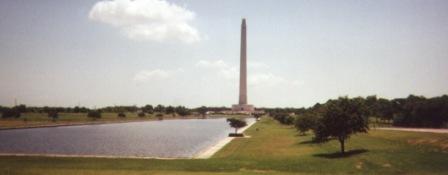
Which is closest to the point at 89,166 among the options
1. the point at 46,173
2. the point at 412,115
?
the point at 46,173

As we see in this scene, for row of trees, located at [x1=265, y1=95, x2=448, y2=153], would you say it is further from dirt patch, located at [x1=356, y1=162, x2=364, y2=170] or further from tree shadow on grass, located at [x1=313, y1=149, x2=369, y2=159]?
dirt patch, located at [x1=356, y1=162, x2=364, y2=170]

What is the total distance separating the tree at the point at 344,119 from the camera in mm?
42300

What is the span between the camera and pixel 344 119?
42250 millimetres

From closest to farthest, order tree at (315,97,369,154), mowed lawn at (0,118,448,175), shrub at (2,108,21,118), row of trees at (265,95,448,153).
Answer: mowed lawn at (0,118,448,175) → tree at (315,97,369,154) → row of trees at (265,95,448,153) → shrub at (2,108,21,118)

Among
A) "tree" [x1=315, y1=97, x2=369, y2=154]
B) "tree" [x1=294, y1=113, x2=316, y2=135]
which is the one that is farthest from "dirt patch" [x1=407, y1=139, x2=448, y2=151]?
"tree" [x1=294, y1=113, x2=316, y2=135]

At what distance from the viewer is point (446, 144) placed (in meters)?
40.1

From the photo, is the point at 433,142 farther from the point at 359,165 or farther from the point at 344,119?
the point at 359,165

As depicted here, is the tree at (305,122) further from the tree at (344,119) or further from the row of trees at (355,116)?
the tree at (344,119)

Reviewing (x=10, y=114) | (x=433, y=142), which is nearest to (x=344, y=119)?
(x=433, y=142)

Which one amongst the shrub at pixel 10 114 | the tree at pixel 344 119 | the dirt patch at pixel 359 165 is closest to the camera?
the dirt patch at pixel 359 165

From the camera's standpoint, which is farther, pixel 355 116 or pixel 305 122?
pixel 305 122

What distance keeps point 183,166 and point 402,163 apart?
17196mm

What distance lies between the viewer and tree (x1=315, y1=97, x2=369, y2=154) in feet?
139

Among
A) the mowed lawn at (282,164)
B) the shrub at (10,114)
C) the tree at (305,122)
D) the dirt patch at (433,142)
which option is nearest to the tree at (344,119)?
the mowed lawn at (282,164)
